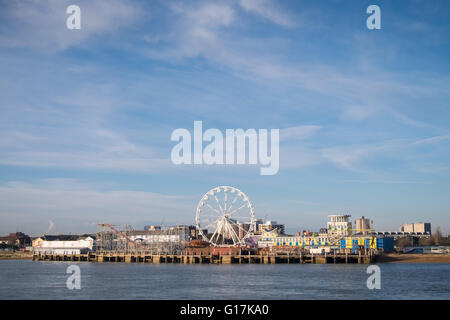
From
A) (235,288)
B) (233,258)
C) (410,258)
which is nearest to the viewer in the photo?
(235,288)

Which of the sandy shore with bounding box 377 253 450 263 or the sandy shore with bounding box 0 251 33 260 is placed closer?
the sandy shore with bounding box 377 253 450 263

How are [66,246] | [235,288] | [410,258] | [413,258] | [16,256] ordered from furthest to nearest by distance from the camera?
[16,256]
[66,246]
[413,258]
[410,258]
[235,288]

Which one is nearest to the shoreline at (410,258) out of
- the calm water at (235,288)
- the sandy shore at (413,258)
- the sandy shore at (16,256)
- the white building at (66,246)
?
the sandy shore at (413,258)

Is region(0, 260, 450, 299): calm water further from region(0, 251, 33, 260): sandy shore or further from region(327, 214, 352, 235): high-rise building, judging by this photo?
region(0, 251, 33, 260): sandy shore

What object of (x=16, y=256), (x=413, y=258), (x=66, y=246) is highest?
(x=66, y=246)

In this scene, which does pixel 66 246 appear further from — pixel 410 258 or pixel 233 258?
pixel 410 258

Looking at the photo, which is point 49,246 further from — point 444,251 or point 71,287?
point 444,251

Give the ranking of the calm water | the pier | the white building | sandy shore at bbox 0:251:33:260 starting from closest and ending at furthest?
the calm water < the pier < the white building < sandy shore at bbox 0:251:33:260

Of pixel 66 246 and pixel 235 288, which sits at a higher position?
pixel 235 288

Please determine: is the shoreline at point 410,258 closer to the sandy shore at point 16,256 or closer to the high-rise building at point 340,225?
the high-rise building at point 340,225

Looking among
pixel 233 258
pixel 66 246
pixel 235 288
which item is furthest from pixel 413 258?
pixel 66 246

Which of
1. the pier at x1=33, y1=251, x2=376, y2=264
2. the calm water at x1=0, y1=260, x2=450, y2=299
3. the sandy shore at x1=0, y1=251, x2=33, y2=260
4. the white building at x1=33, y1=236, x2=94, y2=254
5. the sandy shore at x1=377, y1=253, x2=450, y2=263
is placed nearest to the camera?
the calm water at x1=0, y1=260, x2=450, y2=299

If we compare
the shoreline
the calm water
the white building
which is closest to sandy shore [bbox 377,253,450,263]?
the shoreline
